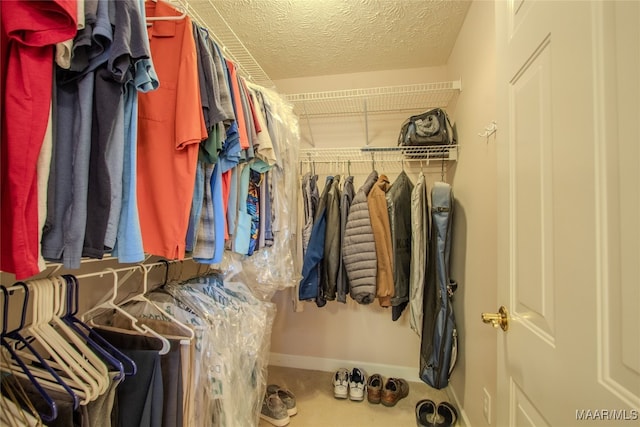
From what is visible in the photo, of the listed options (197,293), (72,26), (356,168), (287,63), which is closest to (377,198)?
(356,168)

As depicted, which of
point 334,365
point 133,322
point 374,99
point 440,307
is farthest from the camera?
point 334,365

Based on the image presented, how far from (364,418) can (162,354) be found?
4.38 feet

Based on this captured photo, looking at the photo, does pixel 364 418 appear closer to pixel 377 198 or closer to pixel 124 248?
pixel 377 198

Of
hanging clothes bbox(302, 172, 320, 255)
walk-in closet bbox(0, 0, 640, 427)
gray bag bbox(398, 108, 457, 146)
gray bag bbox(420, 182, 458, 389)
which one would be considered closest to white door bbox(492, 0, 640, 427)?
walk-in closet bbox(0, 0, 640, 427)

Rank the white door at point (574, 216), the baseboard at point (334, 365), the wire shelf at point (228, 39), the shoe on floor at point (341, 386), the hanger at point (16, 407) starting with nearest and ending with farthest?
1. the white door at point (574, 216)
2. the hanger at point (16, 407)
3. the wire shelf at point (228, 39)
4. the shoe on floor at point (341, 386)
5. the baseboard at point (334, 365)

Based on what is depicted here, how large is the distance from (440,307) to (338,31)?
1.77m

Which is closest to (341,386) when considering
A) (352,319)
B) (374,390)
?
(374,390)

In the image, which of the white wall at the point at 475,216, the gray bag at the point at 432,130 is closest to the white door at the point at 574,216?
the white wall at the point at 475,216

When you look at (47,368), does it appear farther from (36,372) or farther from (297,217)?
(297,217)

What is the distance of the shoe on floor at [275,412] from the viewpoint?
5.08 feet

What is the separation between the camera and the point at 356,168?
2.17m

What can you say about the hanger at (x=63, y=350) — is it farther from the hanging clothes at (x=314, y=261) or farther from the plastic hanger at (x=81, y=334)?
the hanging clothes at (x=314, y=261)

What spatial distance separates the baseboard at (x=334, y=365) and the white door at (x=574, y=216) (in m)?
1.46

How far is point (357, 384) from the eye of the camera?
72.3 inches
